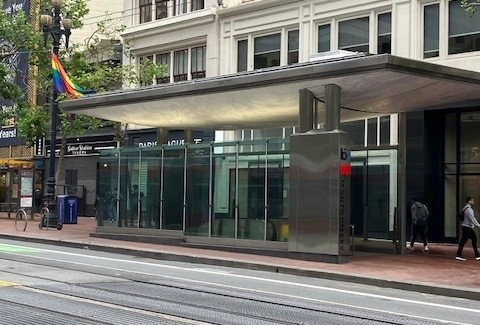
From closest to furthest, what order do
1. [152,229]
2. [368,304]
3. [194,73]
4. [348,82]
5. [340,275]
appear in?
[368,304] < [340,275] < [348,82] < [152,229] < [194,73]

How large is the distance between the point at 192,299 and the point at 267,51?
19.8 metres

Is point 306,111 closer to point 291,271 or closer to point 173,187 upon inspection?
point 291,271

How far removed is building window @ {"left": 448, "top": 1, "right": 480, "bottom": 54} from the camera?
73.6 feet

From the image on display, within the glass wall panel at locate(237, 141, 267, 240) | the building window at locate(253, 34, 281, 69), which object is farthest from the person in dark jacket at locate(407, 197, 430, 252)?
the building window at locate(253, 34, 281, 69)

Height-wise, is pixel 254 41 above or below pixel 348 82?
above

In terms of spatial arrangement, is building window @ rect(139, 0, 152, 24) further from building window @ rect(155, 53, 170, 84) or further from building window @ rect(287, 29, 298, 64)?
building window @ rect(287, 29, 298, 64)

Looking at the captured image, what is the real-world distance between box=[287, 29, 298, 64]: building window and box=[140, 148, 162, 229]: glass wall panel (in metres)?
8.72

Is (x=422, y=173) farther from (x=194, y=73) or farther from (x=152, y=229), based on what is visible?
(x=194, y=73)

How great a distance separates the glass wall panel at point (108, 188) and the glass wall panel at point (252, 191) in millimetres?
5558

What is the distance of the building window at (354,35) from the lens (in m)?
25.7

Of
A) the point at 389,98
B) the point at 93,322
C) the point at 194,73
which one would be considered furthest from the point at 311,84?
the point at 194,73

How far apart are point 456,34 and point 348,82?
8.23 metres

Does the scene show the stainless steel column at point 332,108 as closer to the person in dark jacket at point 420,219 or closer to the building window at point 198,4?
the person in dark jacket at point 420,219

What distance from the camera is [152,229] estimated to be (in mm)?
22031
